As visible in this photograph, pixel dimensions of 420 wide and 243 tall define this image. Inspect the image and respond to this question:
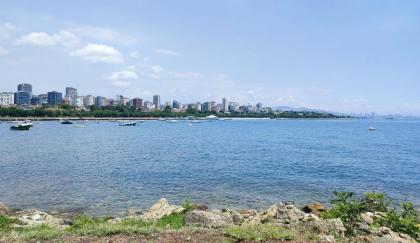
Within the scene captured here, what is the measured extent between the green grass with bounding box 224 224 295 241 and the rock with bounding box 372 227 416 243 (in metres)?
2.82

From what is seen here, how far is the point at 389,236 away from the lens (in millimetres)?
12617

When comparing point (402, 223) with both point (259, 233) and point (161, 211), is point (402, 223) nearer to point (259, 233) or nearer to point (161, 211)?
point (259, 233)

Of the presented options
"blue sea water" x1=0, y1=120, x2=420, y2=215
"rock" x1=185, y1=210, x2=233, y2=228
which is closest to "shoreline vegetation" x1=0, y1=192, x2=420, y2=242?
"rock" x1=185, y1=210, x2=233, y2=228

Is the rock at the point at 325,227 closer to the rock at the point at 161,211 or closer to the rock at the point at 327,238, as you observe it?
the rock at the point at 327,238

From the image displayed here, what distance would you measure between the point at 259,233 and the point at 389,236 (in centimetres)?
449

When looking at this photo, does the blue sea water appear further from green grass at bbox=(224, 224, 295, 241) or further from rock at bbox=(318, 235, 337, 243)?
rock at bbox=(318, 235, 337, 243)

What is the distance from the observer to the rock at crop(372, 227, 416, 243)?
1199cm

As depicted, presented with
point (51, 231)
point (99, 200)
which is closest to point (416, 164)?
point (99, 200)

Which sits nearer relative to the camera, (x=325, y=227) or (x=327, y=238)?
(x=327, y=238)

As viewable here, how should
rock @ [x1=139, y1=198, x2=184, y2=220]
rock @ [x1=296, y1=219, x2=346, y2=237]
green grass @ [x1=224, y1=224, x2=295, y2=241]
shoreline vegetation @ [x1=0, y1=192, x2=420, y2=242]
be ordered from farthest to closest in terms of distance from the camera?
rock @ [x1=139, y1=198, x2=184, y2=220] < rock @ [x1=296, y1=219, x2=346, y2=237] < shoreline vegetation @ [x1=0, y1=192, x2=420, y2=242] < green grass @ [x1=224, y1=224, x2=295, y2=241]

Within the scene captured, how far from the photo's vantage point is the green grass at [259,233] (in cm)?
1147

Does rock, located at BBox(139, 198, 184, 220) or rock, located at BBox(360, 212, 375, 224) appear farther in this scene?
rock, located at BBox(139, 198, 184, 220)

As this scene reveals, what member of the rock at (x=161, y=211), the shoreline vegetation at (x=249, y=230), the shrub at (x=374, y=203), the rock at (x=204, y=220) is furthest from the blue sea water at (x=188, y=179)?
the shoreline vegetation at (x=249, y=230)

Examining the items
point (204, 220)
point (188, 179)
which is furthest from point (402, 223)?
point (188, 179)
